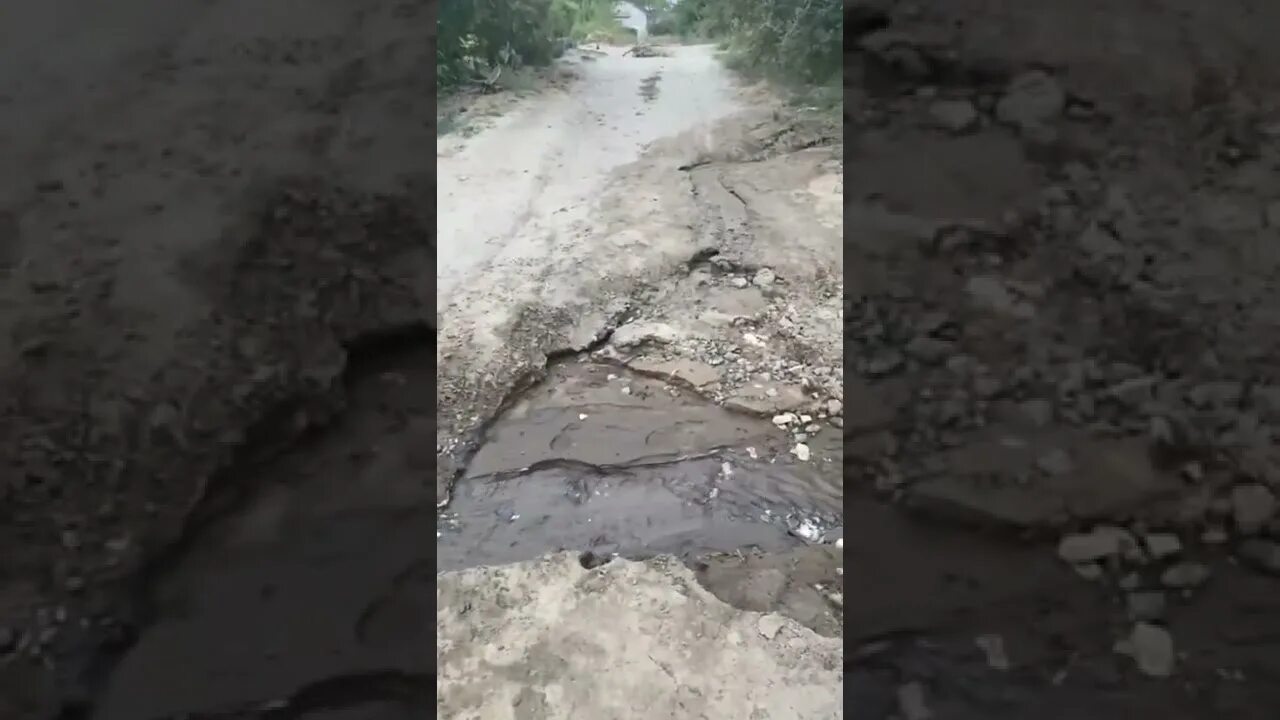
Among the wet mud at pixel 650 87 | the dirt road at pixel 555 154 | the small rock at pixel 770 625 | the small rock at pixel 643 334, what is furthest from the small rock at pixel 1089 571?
the wet mud at pixel 650 87

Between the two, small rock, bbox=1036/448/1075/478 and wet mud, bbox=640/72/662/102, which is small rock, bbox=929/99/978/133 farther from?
wet mud, bbox=640/72/662/102

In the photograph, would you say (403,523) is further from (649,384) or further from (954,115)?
(954,115)

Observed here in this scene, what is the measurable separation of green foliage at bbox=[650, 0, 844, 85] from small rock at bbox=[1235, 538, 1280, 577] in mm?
1606

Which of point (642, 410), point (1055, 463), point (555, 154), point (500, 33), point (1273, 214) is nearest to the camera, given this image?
point (1055, 463)

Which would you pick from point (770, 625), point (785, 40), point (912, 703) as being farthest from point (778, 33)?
point (912, 703)

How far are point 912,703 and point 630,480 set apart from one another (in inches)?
25.0

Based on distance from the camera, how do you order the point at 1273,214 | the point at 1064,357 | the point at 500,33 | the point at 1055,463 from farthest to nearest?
the point at 500,33 < the point at 1273,214 < the point at 1064,357 < the point at 1055,463

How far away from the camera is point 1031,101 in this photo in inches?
76.3

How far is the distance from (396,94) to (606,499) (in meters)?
1.07

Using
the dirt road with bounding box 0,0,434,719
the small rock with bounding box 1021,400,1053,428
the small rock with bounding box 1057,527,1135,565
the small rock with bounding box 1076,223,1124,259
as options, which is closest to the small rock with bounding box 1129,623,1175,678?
the small rock with bounding box 1057,527,1135,565

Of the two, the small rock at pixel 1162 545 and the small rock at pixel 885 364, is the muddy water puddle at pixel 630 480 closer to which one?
the small rock at pixel 885 364

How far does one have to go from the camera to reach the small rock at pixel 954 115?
1.99 metres

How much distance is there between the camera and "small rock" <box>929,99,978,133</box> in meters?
1.99

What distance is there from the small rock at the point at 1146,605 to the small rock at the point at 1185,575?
29mm
